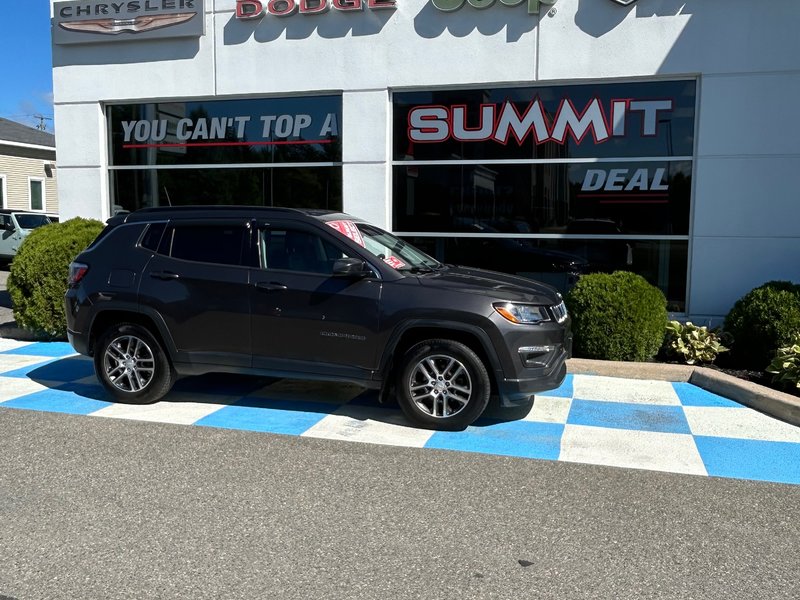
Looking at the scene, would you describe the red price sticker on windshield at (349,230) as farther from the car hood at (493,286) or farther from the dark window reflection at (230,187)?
the dark window reflection at (230,187)

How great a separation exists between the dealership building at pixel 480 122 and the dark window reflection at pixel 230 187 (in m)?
0.04

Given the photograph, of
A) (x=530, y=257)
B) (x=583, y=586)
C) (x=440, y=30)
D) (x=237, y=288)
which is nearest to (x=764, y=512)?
(x=583, y=586)

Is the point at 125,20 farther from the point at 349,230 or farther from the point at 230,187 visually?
the point at 349,230

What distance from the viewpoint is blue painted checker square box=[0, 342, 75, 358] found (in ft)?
30.7

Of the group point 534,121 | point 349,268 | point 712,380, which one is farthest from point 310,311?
point 534,121

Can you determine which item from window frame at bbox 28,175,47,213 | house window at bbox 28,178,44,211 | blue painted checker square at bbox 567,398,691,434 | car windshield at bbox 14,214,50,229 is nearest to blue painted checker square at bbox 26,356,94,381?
blue painted checker square at bbox 567,398,691,434

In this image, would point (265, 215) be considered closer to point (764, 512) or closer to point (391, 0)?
point (764, 512)

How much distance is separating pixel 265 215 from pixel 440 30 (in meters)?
5.12

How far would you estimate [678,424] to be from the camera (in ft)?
21.2

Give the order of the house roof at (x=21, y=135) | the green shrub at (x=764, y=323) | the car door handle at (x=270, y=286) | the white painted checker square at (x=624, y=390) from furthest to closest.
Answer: the house roof at (x=21, y=135)
the green shrub at (x=764, y=323)
the white painted checker square at (x=624, y=390)
the car door handle at (x=270, y=286)

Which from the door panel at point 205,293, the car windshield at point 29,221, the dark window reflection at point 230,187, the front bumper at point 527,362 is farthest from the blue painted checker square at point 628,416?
the car windshield at point 29,221

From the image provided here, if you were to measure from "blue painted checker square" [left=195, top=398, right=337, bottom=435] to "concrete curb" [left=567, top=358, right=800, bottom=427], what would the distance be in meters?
3.12

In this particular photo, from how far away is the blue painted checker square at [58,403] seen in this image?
678 cm

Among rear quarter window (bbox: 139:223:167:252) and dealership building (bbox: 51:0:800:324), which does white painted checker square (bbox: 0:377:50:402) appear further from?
dealership building (bbox: 51:0:800:324)
